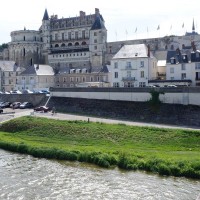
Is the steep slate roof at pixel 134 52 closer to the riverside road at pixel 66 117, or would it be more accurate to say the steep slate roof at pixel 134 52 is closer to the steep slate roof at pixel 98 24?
the riverside road at pixel 66 117

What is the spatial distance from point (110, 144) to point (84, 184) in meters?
9.50

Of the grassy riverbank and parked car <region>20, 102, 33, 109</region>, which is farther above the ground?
parked car <region>20, 102, 33, 109</region>

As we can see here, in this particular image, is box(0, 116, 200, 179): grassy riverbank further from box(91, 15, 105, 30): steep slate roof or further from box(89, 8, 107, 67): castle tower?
box(91, 15, 105, 30): steep slate roof

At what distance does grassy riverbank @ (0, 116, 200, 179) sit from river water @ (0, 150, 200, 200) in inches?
35.5

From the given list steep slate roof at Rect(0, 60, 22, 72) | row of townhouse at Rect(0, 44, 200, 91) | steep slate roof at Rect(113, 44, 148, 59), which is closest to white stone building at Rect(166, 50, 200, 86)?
row of townhouse at Rect(0, 44, 200, 91)

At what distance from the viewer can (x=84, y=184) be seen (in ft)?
72.5

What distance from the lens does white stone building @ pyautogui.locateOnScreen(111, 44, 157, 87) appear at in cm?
4925

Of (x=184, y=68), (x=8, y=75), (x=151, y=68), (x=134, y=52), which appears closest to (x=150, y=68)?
(x=151, y=68)

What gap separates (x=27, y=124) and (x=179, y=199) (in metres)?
22.9

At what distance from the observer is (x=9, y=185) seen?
72.2 feet

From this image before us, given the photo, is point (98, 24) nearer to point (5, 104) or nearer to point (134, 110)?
point (5, 104)

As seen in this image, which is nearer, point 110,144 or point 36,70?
point 110,144

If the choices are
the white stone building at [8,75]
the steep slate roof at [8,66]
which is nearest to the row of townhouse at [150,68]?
the white stone building at [8,75]

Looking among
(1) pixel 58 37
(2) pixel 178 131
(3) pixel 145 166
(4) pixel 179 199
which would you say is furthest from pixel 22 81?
(4) pixel 179 199
